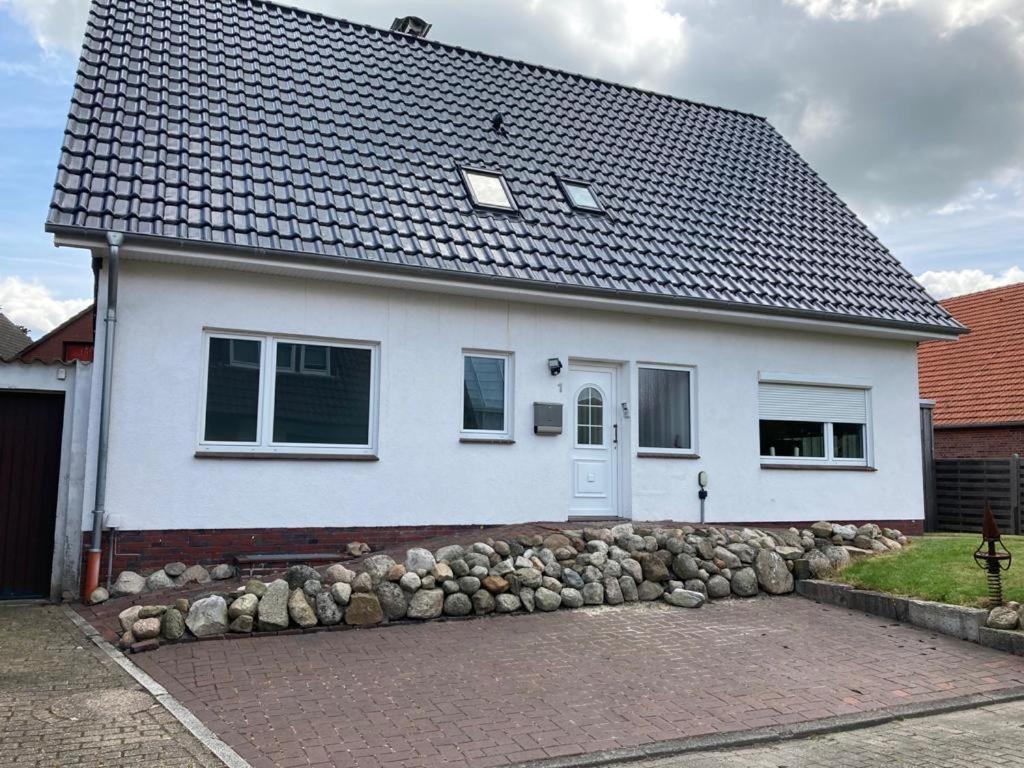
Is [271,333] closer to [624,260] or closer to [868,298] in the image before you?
[624,260]

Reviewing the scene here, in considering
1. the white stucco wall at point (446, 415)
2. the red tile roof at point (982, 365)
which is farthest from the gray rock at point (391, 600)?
the red tile roof at point (982, 365)

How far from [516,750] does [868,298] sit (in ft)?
32.5

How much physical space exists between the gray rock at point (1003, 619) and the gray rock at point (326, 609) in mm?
5792

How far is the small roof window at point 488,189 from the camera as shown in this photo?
11.2 metres

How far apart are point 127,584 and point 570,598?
434cm

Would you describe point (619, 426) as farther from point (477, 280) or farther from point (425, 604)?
point (425, 604)

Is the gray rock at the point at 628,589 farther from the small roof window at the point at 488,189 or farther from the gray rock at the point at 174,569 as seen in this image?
the small roof window at the point at 488,189

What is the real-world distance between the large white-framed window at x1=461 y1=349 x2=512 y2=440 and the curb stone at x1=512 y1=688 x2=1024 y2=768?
549 cm

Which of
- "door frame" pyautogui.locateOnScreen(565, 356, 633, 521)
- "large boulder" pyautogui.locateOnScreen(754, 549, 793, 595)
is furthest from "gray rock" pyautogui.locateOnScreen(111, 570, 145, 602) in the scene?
"large boulder" pyautogui.locateOnScreen(754, 549, 793, 595)

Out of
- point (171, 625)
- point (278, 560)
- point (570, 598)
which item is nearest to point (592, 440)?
point (570, 598)

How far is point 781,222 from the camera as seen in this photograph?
45.1 ft

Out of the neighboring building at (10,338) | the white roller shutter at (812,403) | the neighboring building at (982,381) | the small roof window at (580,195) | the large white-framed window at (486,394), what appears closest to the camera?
the large white-framed window at (486,394)

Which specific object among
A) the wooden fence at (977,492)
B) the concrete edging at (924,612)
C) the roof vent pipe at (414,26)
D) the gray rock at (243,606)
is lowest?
the concrete edging at (924,612)

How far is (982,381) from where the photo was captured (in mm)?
19328
